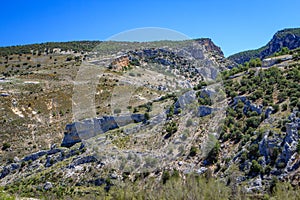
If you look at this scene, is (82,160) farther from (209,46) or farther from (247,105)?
(209,46)

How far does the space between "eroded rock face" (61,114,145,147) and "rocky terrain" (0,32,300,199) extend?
154 millimetres

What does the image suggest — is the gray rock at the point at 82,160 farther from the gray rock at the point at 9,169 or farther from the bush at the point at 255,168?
the bush at the point at 255,168

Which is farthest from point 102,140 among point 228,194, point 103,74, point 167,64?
point 167,64

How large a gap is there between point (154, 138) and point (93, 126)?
10330 millimetres

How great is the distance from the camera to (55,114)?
6475cm

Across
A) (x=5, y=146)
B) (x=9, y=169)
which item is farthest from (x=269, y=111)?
(x=5, y=146)

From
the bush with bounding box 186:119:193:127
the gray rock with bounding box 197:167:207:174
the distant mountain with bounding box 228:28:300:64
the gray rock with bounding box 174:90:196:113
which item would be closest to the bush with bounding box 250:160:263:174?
the gray rock with bounding box 197:167:207:174

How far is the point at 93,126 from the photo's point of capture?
5047 centimetres

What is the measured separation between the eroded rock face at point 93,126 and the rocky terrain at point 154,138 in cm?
15

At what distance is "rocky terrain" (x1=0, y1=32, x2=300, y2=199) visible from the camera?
34.3 m

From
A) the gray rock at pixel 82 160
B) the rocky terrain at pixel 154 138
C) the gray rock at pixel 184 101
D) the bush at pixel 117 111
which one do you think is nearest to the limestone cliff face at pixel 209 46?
the rocky terrain at pixel 154 138

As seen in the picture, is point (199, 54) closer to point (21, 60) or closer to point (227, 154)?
point (21, 60)

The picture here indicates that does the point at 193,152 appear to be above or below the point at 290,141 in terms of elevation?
below

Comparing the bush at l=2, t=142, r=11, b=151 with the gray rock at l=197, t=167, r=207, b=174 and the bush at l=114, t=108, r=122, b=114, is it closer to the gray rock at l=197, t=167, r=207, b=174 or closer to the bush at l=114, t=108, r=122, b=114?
the bush at l=114, t=108, r=122, b=114
